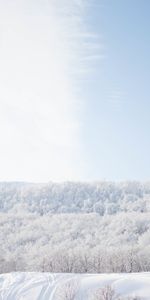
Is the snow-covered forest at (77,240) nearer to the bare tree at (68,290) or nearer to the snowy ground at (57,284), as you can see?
the snowy ground at (57,284)

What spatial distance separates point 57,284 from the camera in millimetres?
62938

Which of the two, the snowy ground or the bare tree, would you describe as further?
the bare tree

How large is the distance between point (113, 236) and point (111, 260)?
47.5 metres

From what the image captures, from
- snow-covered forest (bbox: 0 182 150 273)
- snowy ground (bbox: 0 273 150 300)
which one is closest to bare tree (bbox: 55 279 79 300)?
snowy ground (bbox: 0 273 150 300)

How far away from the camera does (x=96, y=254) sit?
9988 cm

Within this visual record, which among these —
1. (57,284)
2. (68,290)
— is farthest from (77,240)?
(68,290)

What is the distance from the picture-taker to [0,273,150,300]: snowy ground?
57.8 meters

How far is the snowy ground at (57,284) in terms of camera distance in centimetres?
5775

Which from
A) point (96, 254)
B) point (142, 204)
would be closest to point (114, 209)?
point (142, 204)

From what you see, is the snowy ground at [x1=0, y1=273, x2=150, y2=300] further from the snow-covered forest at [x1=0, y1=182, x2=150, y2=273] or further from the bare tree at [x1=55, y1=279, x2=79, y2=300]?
the snow-covered forest at [x1=0, y1=182, x2=150, y2=273]

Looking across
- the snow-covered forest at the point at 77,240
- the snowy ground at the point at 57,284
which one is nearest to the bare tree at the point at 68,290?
the snowy ground at the point at 57,284

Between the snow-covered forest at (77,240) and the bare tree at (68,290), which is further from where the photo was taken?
the snow-covered forest at (77,240)

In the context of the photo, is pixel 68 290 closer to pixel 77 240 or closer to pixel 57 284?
pixel 57 284

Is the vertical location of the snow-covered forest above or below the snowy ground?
above
